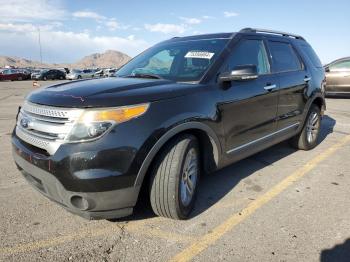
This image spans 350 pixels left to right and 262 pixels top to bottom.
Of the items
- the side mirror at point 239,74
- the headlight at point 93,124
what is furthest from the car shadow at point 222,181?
the side mirror at point 239,74

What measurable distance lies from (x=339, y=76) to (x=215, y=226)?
39.0ft

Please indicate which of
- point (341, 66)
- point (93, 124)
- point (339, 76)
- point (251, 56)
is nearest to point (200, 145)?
point (93, 124)

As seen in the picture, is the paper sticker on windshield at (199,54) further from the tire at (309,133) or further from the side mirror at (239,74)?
the tire at (309,133)

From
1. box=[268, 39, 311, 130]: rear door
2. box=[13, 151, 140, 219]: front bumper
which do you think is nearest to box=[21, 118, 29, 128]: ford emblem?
box=[13, 151, 140, 219]: front bumper

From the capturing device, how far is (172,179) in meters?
3.28

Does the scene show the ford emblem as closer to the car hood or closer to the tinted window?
the car hood

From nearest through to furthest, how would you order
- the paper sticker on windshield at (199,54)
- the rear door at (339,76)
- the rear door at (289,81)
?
the paper sticker on windshield at (199,54) < the rear door at (289,81) < the rear door at (339,76)

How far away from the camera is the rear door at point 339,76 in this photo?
13.5 meters

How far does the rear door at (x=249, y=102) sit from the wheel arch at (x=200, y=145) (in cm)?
21

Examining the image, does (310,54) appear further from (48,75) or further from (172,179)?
(48,75)

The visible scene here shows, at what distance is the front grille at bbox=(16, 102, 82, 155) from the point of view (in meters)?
2.93

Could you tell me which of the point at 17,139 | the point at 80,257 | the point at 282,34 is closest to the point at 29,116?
the point at 17,139

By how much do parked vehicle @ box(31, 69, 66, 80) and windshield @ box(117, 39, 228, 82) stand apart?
4200cm

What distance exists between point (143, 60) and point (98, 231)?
2.29 metres
